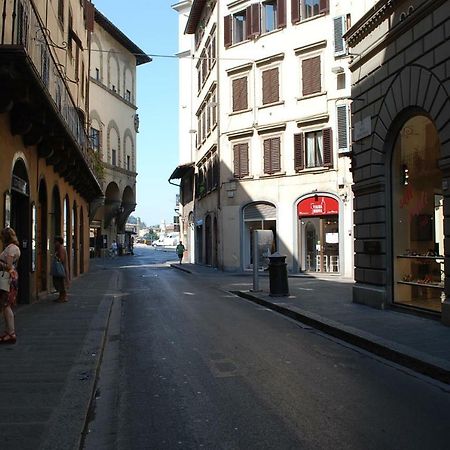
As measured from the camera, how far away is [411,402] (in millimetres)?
5570

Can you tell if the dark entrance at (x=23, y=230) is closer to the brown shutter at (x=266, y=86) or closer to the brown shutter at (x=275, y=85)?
the brown shutter at (x=275, y=85)

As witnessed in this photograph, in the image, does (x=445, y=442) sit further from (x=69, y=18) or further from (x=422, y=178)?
(x=69, y=18)

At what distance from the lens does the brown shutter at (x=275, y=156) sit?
2744 cm

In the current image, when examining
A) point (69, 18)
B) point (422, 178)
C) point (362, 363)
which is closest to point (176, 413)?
point (362, 363)

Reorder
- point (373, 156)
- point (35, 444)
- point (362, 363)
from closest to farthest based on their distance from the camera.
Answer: point (35, 444) < point (362, 363) < point (373, 156)

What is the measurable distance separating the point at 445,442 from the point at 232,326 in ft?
20.8

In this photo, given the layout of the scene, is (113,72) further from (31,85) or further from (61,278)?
(31,85)

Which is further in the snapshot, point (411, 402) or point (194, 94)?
point (194, 94)

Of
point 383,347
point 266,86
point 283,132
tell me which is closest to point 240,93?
point 266,86

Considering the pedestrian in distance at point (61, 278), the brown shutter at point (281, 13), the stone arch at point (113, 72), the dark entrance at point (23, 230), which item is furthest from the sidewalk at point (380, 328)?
the stone arch at point (113, 72)

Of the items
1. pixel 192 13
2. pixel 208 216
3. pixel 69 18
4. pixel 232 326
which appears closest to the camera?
pixel 232 326

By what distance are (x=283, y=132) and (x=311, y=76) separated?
9.45 feet

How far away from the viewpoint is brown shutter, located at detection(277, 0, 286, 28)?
27.6 meters

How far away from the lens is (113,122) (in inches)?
2057
